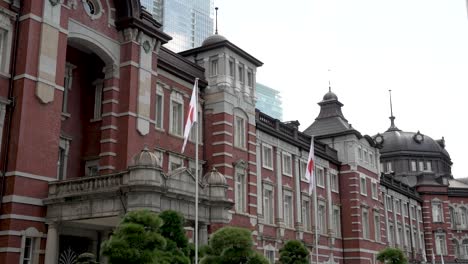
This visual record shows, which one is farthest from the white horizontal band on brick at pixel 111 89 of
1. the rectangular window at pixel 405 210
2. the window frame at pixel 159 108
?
the rectangular window at pixel 405 210

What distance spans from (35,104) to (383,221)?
1495 inches

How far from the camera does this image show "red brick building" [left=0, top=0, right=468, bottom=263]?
20.6 m

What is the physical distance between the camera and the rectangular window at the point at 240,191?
32019 mm

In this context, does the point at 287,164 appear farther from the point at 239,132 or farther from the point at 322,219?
the point at 239,132

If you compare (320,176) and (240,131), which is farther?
(320,176)

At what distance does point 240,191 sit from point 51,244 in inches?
528

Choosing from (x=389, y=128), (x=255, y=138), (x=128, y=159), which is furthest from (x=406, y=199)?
(x=128, y=159)

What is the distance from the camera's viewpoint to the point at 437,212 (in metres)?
66.1

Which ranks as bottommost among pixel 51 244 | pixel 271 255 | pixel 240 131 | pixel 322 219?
pixel 51 244

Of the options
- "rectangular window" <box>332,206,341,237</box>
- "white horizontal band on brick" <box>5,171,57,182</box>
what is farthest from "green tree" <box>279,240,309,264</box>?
"rectangular window" <box>332,206,341,237</box>

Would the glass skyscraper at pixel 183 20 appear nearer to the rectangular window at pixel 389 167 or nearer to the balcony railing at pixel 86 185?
the rectangular window at pixel 389 167

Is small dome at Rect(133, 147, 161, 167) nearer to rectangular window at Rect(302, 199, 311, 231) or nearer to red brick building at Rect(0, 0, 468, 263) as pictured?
red brick building at Rect(0, 0, 468, 263)

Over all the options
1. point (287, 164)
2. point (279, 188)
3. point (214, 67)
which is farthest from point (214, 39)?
point (287, 164)

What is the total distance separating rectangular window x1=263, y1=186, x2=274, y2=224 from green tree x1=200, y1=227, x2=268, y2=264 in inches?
636
